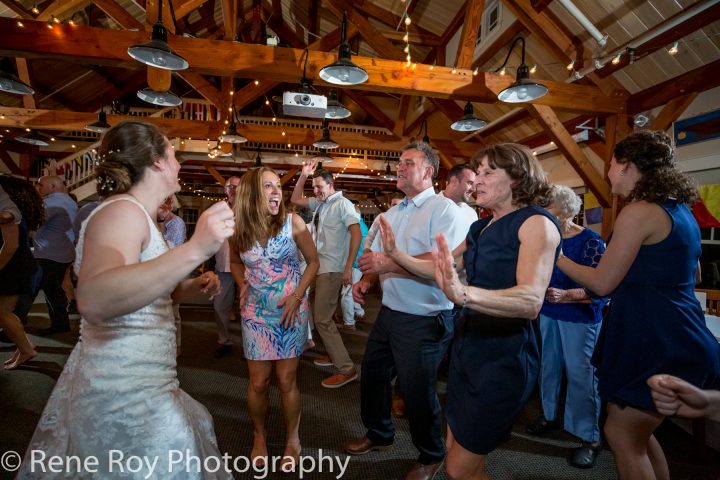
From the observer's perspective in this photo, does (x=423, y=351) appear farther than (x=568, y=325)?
No

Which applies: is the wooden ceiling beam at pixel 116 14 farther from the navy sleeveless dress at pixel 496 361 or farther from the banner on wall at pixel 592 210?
the banner on wall at pixel 592 210

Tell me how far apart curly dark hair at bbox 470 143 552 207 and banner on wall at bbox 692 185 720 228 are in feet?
13.3

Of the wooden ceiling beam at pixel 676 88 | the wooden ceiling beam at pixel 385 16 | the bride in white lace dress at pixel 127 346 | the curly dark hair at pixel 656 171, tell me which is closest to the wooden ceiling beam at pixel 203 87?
the wooden ceiling beam at pixel 385 16

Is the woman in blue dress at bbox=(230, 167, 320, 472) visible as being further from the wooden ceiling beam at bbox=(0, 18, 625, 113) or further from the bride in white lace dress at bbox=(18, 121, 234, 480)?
the wooden ceiling beam at bbox=(0, 18, 625, 113)

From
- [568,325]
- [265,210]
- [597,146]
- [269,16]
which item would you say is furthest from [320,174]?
[269,16]

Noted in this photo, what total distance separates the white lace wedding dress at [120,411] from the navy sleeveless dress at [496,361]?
35.8 inches

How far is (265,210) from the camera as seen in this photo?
2037 mm

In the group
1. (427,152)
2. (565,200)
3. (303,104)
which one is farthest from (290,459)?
(303,104)

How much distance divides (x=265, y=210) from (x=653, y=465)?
6.72 ft

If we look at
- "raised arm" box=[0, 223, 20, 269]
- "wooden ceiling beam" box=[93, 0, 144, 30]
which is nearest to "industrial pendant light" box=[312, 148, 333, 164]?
"wooden ceiling beam" box=[93, 0, 144, 30]

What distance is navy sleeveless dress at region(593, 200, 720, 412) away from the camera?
1341mm

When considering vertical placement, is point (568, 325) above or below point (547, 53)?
below

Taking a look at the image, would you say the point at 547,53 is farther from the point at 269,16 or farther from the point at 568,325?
the point at 269,16

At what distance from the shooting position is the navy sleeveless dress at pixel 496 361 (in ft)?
4.55
